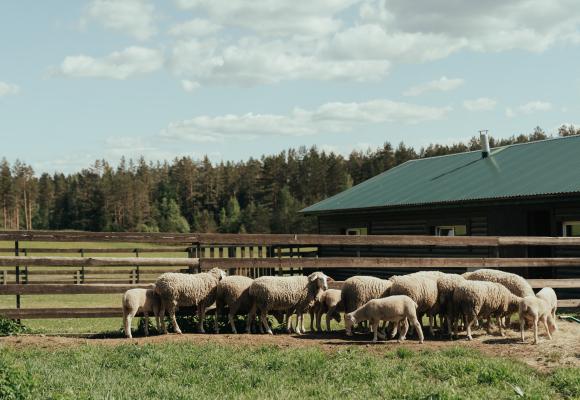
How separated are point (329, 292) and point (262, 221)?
72643 mm

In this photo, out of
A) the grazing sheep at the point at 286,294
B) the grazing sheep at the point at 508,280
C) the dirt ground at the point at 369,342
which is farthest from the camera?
the grazing sheep at the point at 508,280

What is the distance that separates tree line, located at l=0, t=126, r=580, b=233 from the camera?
94.6 meters

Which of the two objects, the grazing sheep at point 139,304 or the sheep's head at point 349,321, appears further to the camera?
the grazing sheep at point 139,304

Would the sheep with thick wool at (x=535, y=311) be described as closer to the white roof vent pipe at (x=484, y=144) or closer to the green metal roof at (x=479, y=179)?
the green metal roof at (x=479, y=179)

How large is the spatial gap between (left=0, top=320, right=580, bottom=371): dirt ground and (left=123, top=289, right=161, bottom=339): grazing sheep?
34 cm

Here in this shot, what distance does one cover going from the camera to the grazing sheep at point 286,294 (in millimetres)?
10742

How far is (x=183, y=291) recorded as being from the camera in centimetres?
1054

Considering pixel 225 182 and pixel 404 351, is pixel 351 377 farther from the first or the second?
pixel 225 182

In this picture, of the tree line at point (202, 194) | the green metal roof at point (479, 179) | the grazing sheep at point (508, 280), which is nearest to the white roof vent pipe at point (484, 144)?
the green metal roof at point (479, 179)

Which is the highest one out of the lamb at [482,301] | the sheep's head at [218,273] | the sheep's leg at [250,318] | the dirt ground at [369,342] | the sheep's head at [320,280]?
the sheep's head at [218,273]

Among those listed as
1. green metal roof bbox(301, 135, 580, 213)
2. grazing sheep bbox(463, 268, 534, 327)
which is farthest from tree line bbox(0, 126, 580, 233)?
grazing sheep bbox(463, 268, 534, 327)

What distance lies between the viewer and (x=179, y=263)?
11.1 metres

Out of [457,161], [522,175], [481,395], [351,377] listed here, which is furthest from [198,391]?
[457,161]

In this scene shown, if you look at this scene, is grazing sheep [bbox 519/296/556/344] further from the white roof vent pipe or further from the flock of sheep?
the white roof vent pipe
